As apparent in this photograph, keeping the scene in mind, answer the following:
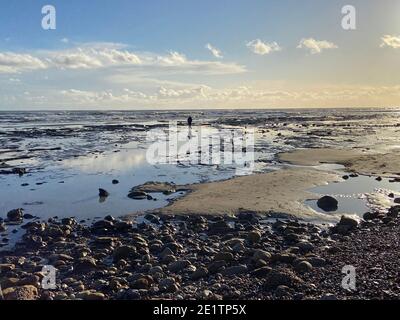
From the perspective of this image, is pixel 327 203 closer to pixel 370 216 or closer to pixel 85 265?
pixel 370 216

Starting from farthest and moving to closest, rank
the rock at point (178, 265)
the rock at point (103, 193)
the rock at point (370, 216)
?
the rock at point (103, 193), the rock at point (370, 216), the rock at point (178, 265)

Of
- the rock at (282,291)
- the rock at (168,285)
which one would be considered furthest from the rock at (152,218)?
the rock at (282,291)

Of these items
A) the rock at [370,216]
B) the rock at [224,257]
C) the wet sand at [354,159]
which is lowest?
the rock at [224,257]

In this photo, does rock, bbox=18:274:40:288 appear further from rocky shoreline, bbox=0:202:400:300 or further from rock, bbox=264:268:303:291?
rock, bbox=264:268:303:291

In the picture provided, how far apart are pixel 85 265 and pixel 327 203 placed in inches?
352

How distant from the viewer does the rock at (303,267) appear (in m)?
9.37

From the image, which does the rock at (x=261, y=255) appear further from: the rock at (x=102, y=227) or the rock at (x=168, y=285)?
the rock at (x=102, y=227)

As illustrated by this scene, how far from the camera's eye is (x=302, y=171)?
22.5m

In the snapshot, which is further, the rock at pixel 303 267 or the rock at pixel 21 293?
the rock at pixel 303 267

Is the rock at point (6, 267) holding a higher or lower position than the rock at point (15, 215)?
lower

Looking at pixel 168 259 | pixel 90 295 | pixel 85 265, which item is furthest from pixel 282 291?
pixel 85 265

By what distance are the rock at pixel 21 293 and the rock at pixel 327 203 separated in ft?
33.3

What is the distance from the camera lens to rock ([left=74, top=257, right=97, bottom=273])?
9914 mm
